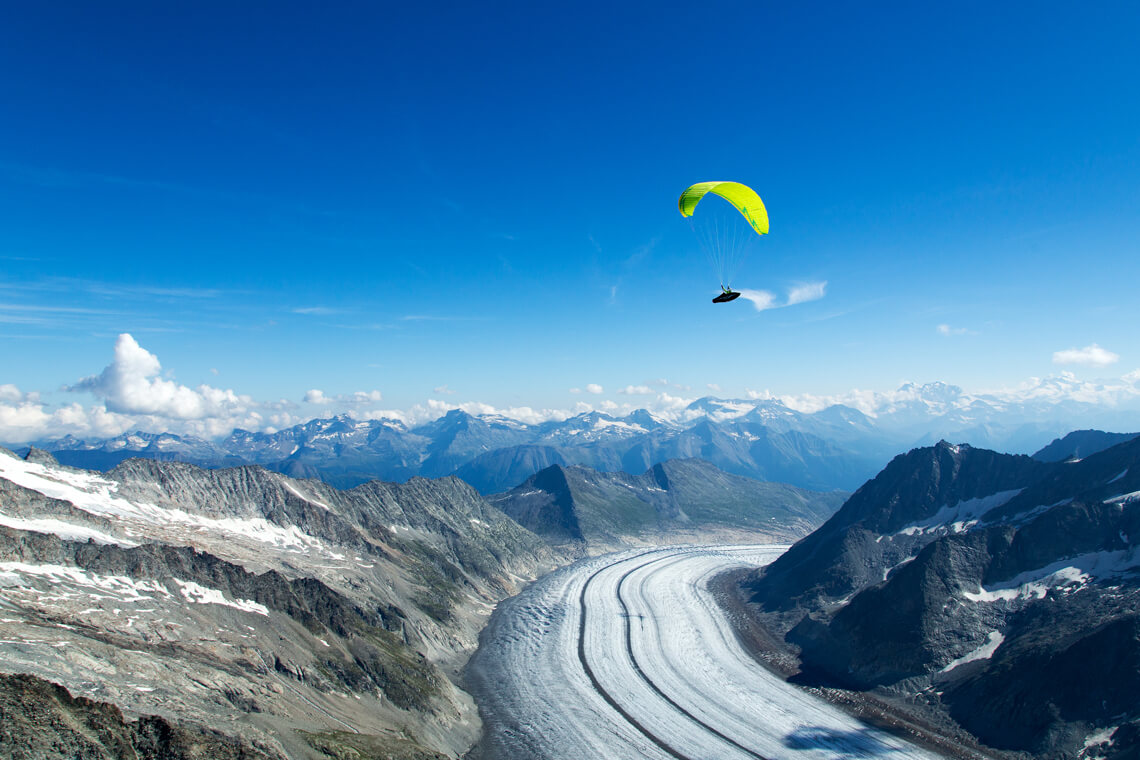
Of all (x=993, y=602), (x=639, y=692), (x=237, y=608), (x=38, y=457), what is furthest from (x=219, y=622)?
(x=993, y=602)

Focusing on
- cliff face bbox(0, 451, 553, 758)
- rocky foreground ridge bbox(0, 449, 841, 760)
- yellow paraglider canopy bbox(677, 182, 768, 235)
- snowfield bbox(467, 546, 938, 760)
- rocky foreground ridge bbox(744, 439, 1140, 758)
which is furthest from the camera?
snowfield bbox(467, 546, 938, 760)

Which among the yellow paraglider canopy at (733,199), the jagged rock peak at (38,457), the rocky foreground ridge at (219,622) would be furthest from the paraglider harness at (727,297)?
the jagged rock peak at (38,457)

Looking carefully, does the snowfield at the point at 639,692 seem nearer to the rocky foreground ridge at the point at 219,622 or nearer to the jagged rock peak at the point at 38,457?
the rocky foreground ridge at the point at 219,622

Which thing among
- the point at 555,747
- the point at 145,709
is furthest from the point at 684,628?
the point at 145,709

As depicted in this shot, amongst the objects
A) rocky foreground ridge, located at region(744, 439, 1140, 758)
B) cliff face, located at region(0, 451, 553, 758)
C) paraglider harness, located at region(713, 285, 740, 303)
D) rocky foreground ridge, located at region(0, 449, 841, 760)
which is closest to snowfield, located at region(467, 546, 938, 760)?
rocky foreground ridge, located at region(0, 449, 841, 760)

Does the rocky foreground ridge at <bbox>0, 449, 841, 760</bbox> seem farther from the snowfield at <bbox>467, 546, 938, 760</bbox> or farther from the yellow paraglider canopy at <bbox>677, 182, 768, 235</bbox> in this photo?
the yellow paraglider canopy at <bbox>677, 182, 768, 235</bbox>

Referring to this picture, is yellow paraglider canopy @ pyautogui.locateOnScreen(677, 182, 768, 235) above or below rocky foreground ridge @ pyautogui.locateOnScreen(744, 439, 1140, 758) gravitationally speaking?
above

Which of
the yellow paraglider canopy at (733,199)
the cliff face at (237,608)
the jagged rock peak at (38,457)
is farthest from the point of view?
the jagged rock peak at (38,457)
